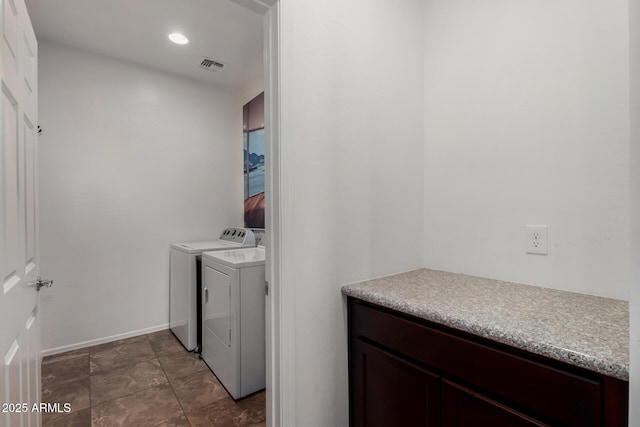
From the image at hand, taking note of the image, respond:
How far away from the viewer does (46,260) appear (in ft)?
7.67

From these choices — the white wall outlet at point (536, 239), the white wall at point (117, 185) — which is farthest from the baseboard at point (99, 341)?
the white wall outlet at point (536, 239)

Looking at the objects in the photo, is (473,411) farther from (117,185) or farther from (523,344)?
(117,185)

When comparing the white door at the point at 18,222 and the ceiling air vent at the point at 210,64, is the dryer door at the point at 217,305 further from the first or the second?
the ceiling air vent at the point at 210,64

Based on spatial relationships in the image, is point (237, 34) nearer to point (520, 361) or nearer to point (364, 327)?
point (364, 327)

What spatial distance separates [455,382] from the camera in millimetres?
888

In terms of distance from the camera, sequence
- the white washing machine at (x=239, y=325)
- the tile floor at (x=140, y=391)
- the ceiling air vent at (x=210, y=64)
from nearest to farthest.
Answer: the tile floor at (x=140, y=391) → the white washing machine at (x=239, y=325) → the ceiling air vent at (x=210, y=64)

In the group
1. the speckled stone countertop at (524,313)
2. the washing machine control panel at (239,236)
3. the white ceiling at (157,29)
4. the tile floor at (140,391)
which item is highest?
the white ceiling at (157,29)

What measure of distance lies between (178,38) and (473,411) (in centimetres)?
299

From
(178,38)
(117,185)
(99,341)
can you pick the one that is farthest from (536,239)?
(99,341)

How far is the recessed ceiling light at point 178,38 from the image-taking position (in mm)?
2312

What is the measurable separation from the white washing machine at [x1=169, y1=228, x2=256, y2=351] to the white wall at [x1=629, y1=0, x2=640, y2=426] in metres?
2.45

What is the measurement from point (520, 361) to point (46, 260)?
10.4 feet

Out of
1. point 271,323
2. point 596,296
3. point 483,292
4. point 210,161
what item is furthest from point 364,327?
point 210,161

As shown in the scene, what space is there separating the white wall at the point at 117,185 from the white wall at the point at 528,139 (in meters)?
2.44
